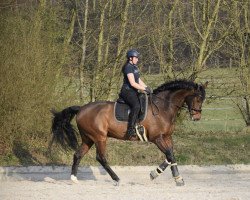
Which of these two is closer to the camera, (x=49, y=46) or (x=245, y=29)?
(x=49, y=46)

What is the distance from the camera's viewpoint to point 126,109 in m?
12.1

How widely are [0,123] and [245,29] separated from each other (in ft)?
28.1

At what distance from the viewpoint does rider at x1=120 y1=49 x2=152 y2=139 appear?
1179 centimetres

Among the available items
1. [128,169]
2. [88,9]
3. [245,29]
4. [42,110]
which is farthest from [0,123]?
[245,29]

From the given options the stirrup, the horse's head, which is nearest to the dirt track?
the stirrup

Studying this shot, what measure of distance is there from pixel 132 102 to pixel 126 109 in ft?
0.87

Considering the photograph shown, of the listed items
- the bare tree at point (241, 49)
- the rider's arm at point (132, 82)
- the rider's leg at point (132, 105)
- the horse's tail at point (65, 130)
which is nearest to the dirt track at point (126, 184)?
the horse's tail at point (65, 130)

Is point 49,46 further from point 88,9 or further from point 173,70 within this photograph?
point 173,70

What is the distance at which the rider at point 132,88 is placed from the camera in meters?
11.8

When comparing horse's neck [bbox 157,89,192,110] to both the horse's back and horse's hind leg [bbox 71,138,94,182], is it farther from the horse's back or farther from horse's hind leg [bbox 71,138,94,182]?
horse's hind leg [bbox 71,138,94,182]

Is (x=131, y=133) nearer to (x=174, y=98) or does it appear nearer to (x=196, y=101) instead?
(x=174, y=98)

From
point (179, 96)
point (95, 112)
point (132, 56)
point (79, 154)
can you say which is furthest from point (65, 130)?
point (179, 96)

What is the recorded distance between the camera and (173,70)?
18469 millimetres

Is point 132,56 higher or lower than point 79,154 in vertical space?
higher
